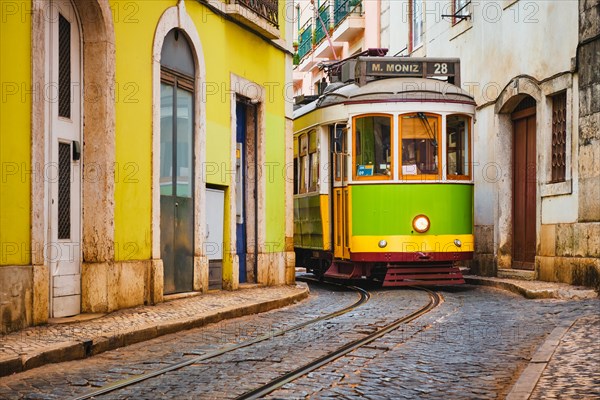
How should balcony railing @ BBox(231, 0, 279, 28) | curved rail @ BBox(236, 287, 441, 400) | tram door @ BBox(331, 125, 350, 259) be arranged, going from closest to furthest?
curved rail @ BBox(236, 287, 441, 400) < balcony railing @ BBox(231, 0, 279, 28) < tram door @ BBox(331, 125, 350, 259)

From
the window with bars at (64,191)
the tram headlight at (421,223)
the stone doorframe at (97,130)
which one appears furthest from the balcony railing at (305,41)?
the window with bars at (64,191)

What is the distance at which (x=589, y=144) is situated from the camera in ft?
54.5

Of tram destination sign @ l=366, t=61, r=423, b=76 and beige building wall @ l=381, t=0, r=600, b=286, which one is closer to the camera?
beige building wall @ l=381, t=0, r=600, b=286

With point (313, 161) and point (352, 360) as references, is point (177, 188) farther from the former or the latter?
point (352, 360)

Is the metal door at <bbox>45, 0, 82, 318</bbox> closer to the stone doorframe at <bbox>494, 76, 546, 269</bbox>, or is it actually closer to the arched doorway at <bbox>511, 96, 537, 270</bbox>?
the arched doorway at <bbox>511, 96, 537, 270</bbox>

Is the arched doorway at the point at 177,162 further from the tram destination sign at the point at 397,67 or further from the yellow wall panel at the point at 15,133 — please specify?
the tram destination sign at the point at 397,67

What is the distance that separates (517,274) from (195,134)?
7.53 m

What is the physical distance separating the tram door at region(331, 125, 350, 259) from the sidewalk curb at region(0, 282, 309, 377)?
480cm

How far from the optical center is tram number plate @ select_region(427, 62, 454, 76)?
18127 millimetres

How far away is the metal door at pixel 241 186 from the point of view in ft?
54.7

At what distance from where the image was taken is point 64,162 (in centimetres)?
1141

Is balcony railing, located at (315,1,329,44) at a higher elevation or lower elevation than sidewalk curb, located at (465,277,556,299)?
higher

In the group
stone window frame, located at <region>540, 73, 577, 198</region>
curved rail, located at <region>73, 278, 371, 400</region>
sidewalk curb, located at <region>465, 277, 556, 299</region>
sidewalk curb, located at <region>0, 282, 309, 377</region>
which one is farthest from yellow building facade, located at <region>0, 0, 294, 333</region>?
stone window frame, located at <region>540, 73, 577, 198</region>

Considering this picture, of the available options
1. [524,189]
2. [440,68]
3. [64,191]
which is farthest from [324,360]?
[524,189]
